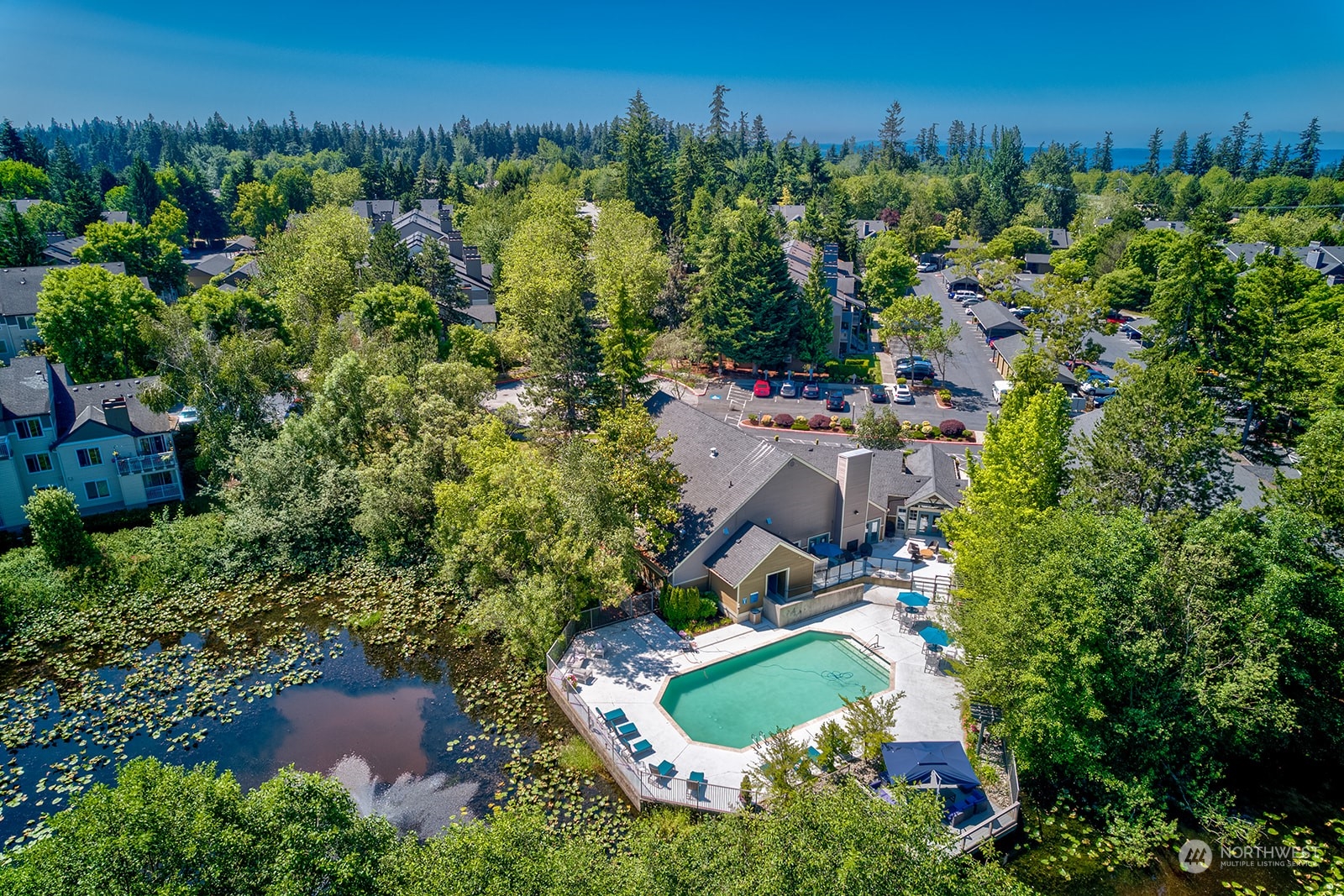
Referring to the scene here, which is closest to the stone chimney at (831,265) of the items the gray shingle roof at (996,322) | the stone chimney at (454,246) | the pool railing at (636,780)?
the gray shingle roof at (996,322)

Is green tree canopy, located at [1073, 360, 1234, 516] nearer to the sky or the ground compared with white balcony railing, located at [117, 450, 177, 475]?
nearer to the sky

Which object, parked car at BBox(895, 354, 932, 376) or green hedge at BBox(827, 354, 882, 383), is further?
parked car at BBox(895, 354, 932, 376)

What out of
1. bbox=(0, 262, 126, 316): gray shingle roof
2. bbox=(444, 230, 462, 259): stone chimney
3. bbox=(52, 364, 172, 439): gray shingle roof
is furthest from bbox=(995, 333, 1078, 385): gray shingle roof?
bbox=(0, 262, 126, 316): gray shingle roof

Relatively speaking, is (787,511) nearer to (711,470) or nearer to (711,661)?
(711,470)

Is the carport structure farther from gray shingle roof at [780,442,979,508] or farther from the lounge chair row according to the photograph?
the lounge chair row

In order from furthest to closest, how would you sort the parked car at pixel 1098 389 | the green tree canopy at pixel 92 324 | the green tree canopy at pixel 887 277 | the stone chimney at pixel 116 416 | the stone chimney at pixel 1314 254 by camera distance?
1. the stone chimney at pixel 1314 254
2. the green tree canopy at pixel 887 277
3. the parked car at pixel 1098 389
4. the green tree canopy at pixel 92 324
5. the stone chimney at pixel 116 416

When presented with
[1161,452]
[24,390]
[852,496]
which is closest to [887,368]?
[852,496]

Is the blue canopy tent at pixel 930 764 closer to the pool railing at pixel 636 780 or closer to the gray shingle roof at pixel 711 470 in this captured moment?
the pool railing at pixel 636 780
